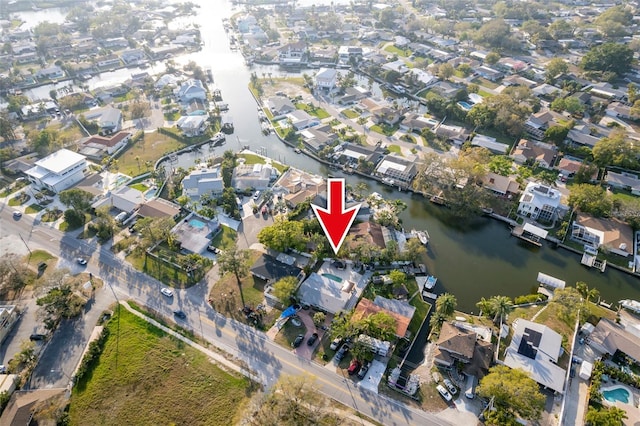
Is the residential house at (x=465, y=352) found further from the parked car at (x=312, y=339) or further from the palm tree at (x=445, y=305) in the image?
the parked car at (x=312, y=339)

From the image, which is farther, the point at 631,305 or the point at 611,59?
the point at 611,59

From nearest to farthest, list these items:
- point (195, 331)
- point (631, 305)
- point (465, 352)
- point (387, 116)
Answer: point (465, 352)
point (195, 331)
point (631, 305)
point (387, 116)

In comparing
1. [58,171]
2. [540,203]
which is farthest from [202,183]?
[540,203]

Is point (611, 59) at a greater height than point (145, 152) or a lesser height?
greater

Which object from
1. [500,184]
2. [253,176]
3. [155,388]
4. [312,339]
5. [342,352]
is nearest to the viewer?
[155,388]

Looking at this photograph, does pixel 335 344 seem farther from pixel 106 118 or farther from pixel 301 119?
pixel 106 118

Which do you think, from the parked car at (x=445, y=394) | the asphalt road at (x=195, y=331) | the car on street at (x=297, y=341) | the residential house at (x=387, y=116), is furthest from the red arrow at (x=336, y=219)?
A: the residential house at (x=387, y=116)

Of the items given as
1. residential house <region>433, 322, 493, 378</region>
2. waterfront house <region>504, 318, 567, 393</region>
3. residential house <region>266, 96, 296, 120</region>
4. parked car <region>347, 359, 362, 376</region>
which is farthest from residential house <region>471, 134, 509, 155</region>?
parked car <region>347, 359, 362, 376</region>

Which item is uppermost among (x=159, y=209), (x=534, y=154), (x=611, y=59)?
(x=611, y=59)
